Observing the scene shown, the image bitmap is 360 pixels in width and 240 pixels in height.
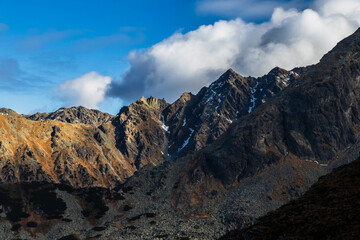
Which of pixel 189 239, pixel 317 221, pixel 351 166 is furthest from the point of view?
pixel 189 239

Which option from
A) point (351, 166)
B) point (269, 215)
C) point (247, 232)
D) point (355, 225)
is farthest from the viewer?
point (351, 166)

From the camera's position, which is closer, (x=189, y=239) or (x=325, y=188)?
(x=325, y=188)

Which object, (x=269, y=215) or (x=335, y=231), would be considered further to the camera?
(x=269, y=215)

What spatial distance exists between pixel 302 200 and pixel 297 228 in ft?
72.1

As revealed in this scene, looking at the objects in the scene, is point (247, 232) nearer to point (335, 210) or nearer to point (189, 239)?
point (335, 210)

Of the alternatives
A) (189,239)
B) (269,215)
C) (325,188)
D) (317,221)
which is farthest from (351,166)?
(189,239)

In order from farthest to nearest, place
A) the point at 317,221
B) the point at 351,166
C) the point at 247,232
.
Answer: the point at 351,166
the point at 247,232
the point at 317,221

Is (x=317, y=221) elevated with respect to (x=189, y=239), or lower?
elevated

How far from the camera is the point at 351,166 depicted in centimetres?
8844

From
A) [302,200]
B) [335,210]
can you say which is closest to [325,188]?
[302,200]

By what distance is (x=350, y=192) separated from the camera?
7119 centimetres

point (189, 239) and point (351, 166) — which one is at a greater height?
point (351, 166)

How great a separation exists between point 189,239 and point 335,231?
508 feet

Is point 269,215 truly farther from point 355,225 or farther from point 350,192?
point 355,225
